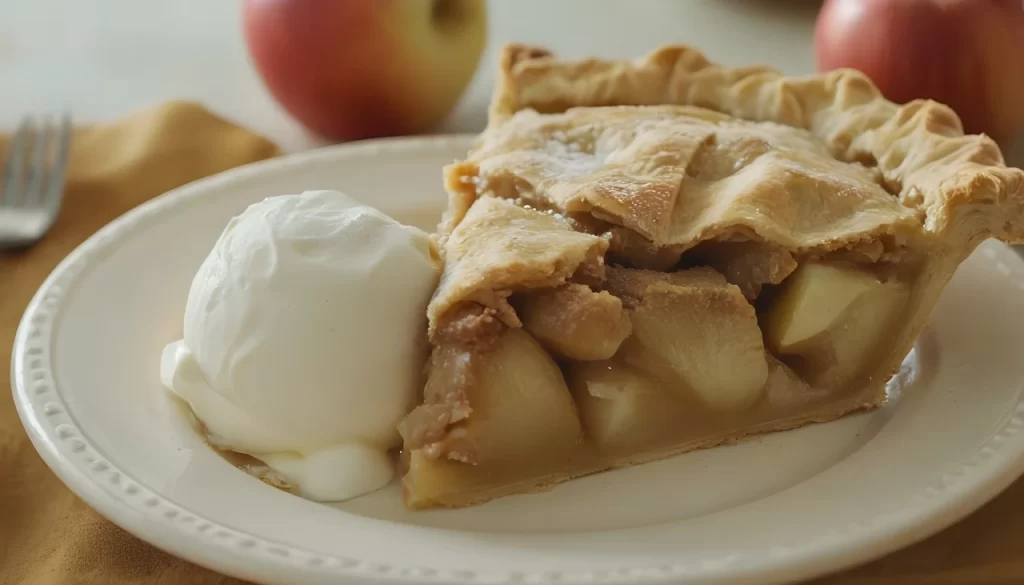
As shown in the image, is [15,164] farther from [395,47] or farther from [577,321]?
[577,321]

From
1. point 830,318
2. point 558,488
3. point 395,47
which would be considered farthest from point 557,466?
point 395,47

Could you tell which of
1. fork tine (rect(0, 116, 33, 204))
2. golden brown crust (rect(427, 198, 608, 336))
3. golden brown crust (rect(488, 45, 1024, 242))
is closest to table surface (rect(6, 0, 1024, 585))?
fork tine (rect(0, 116, 33, 204))

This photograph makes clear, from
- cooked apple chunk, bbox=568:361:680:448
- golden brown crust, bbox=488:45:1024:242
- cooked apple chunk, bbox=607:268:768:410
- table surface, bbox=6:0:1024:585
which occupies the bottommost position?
table surface, bbox=6:0:1024:585

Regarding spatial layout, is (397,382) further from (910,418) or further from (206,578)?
(910,418)

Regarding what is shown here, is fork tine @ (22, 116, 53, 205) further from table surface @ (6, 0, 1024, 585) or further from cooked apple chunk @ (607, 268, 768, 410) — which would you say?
cooked apple chunk @ (607, 268, 768, 410)

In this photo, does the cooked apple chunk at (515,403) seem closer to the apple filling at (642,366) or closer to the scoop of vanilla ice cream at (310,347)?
the apple filling at (642,366)
